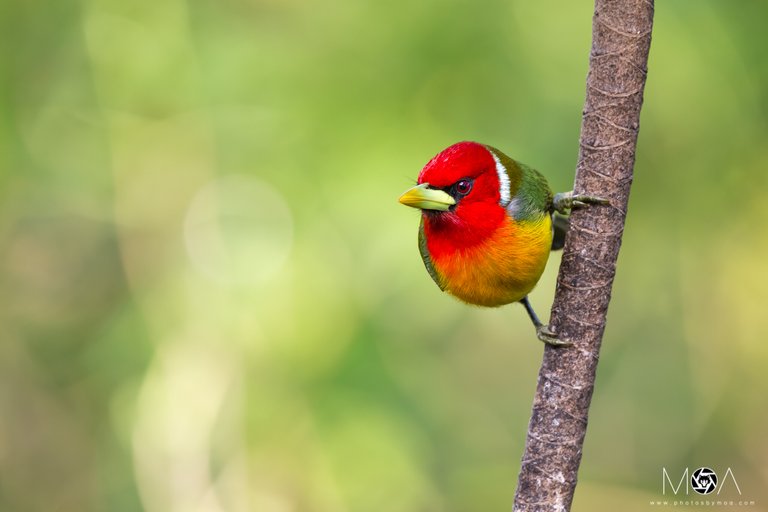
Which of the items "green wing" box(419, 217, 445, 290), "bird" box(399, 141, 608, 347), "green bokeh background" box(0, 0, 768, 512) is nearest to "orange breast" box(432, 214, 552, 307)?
"bird" box(399, 141, 608, 347)

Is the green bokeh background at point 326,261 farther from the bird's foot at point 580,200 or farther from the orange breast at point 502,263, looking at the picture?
the bird's foot at point 580,200

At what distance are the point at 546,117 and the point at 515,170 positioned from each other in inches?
64.8

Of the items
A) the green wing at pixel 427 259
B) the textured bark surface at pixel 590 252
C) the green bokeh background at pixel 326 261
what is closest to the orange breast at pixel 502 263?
the green wing at pixel 427 259

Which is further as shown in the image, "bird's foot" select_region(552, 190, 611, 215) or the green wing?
the green wing

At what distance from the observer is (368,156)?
17.3 feet

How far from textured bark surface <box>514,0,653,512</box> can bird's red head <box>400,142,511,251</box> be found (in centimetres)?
40

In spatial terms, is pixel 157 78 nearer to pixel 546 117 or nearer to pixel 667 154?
pixel 546 117

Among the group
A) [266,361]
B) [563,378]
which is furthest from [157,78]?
[563,378]

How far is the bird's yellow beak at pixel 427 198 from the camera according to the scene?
322 centimetres

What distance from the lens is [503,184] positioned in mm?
3457

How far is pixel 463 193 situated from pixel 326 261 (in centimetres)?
202

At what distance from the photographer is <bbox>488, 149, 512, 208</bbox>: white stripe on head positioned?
3416mm

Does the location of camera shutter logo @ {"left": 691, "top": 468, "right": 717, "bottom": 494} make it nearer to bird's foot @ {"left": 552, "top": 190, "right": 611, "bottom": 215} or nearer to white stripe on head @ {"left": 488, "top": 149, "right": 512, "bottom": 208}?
white stripe on head @ {"left": 488, "top": 149, "right": 512, "bottom": 208}

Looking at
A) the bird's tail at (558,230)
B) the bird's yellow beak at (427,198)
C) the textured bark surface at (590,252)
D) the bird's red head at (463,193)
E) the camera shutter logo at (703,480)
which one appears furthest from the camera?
the camera shutter logo at (703,480)
